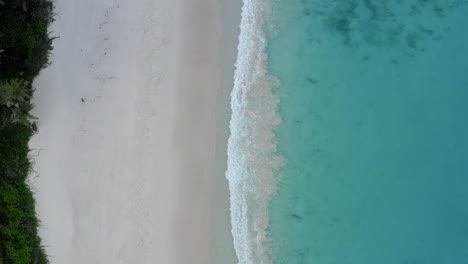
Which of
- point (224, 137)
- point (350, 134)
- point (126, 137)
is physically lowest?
point (126, 137)

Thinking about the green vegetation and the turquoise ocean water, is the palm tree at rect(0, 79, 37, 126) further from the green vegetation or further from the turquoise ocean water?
the turquoise ocean water

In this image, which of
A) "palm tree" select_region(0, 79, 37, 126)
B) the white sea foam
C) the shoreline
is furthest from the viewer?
the white sea foam

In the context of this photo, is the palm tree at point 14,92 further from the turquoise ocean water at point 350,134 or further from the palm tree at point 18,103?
the turquoise ocean water at point 350,134

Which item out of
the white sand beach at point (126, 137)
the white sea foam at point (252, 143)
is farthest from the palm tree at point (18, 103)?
the white sea foam at point (252, 143)

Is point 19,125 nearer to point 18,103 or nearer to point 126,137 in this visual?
point 18,103

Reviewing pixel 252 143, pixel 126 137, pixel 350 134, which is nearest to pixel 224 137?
pixel 252 143

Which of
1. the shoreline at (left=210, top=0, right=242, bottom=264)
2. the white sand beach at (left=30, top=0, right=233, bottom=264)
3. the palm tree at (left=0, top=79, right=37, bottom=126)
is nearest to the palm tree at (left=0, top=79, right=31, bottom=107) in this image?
the palm tree at (left=0, top=79, right=37, bottom=126)

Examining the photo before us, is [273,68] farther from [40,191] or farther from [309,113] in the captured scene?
[40,191]
